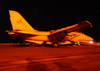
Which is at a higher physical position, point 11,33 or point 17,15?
point 17,15

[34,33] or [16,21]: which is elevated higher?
[16,21]

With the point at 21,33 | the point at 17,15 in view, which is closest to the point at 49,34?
the point at 21,33

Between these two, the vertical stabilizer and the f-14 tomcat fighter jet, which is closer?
the f-14 tomcat fighter jet

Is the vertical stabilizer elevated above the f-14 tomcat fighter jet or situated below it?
above

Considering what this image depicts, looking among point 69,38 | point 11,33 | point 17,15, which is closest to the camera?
point 11,33

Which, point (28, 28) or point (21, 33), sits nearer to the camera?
point (21, 33)

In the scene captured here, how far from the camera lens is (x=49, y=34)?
55.8 feet

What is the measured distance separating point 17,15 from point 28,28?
9.43 feet

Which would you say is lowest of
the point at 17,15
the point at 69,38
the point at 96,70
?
the point at 96,70

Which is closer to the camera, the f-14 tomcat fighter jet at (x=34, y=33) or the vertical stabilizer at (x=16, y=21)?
the f-14 tomcat fighter jet at (x=34, y=33)

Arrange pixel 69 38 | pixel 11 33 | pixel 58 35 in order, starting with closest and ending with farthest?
pixel 11 33
pixel 58 35
pixel 69 38

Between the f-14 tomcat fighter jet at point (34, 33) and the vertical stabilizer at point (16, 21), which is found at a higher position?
the vertical stabilizer at point (16, 21)

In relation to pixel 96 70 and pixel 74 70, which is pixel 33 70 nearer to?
pixel 74 70

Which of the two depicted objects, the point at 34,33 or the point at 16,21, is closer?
the point at 16,21
